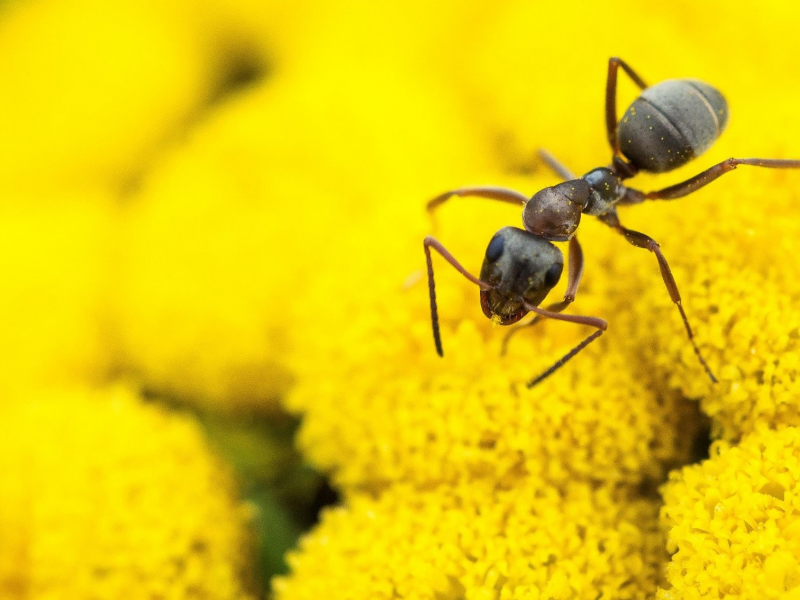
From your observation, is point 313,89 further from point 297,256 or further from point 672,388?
point 672,388

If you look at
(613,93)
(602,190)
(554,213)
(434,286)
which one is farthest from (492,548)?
(613,93)

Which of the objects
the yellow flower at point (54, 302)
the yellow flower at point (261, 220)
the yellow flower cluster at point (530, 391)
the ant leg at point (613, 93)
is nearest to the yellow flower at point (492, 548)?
the yellow flower cluster at point (530, 391)

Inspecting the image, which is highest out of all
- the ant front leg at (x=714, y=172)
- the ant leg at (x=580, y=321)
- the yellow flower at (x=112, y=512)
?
the ant front leg at (x=714, y=172)

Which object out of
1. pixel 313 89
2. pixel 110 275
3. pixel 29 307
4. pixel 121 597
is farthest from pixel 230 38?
pixel 121 597

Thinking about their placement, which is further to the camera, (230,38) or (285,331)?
(230,38)

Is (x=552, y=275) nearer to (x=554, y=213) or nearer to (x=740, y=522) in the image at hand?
(x=554, y=213)

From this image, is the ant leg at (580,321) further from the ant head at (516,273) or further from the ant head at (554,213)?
the ant head at (554,213)

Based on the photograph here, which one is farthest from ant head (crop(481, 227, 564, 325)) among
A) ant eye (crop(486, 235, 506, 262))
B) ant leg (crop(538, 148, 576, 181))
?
ant leg (crop(538, 148, 576, 181))
